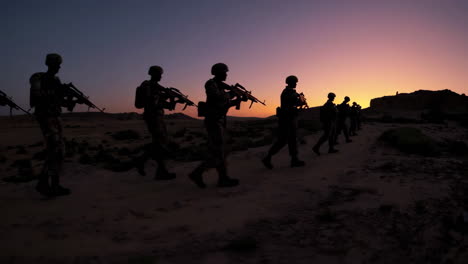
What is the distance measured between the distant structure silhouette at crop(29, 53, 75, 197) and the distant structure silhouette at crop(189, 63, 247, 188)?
236 centimetres

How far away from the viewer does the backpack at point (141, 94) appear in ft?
20.2

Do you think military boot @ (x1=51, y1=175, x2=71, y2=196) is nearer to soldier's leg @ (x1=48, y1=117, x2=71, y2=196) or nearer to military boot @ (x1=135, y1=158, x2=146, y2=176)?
soldier's leg @ (x1=48, y1=117, x2=71, y2=196)

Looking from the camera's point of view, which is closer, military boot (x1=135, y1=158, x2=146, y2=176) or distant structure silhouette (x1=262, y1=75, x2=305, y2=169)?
military boot (x1=135, y1=158, x2=146, y2=176)

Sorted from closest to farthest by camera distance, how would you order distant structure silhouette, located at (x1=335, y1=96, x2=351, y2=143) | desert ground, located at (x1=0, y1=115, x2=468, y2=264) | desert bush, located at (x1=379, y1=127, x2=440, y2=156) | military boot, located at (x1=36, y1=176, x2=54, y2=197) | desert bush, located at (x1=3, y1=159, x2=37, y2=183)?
desert ground, located at (x1=0, y1=115, x2=468, y2=264) < military boot, located at (x1=36, y1=176, x2=54, y2=197) < desert bush, located at (x1=3, y1=159, x2=37, y2=183) < desert bush, located at (x1=379, y1=127, x2=440, y2=156) < distant structure silhouette, located at (x1=335, y1=96, x2=351, y2=143)

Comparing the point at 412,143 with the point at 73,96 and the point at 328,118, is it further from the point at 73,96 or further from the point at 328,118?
the point at 73,96

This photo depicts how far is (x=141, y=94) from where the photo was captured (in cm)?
618

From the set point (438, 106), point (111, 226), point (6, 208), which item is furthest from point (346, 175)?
point (438, 106)

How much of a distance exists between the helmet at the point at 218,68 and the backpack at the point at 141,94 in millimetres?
1593

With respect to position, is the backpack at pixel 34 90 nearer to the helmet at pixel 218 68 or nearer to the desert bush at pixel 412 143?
the helmet at pixel 218 68

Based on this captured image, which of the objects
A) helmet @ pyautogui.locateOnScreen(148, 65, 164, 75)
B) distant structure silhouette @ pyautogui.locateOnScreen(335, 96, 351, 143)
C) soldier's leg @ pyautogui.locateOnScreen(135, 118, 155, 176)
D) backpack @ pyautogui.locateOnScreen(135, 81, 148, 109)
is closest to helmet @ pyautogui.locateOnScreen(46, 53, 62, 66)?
backpack @ pyautogui.locateOnScreen(135, 81, 148, 109)

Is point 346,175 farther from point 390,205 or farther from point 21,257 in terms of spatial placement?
point 21,257

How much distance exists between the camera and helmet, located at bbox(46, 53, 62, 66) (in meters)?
4.99

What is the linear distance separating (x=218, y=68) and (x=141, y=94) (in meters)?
1.82

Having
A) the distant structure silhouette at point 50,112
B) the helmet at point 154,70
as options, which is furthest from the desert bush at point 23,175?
the helmet at point 154,70
